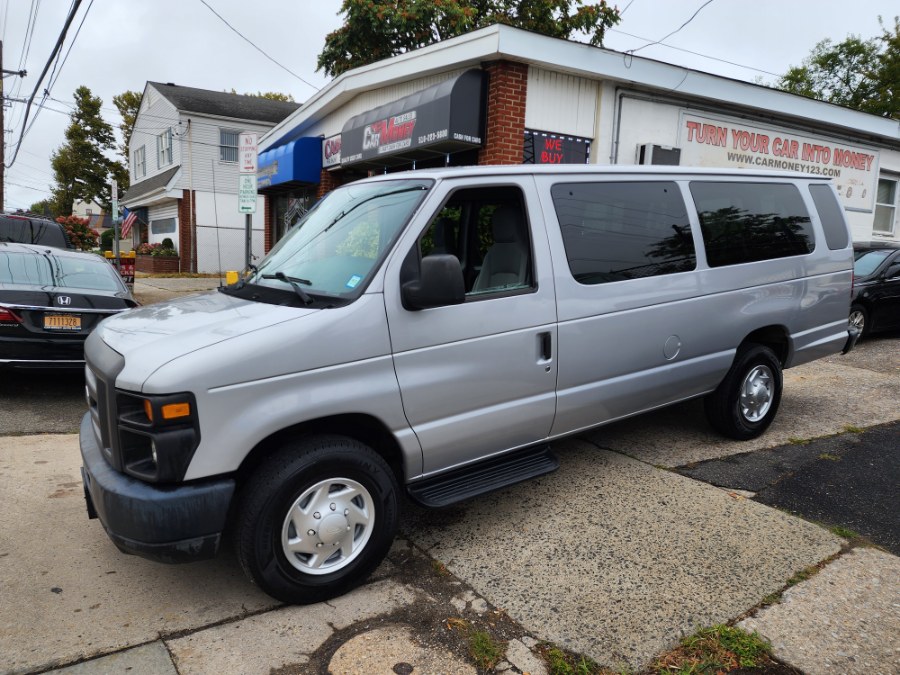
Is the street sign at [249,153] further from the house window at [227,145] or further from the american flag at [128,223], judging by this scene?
the american flag at [128,223]

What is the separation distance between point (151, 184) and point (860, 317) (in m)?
28.8

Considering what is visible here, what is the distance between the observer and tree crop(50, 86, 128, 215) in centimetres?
4225

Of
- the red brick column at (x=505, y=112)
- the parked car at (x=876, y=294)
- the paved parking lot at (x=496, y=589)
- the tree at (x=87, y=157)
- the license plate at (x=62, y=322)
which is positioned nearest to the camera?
the paved parking lot at (x=496, y=589)

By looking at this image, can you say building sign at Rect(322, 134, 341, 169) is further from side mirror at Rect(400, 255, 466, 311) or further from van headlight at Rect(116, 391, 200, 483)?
van headlight at Rect(116, 391, 200, 483)

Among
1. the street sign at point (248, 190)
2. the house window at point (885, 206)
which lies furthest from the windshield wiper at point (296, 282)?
the house window at point (885, 206)

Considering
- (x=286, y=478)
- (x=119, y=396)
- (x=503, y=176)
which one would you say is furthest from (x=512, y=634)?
(x=503, y=176)

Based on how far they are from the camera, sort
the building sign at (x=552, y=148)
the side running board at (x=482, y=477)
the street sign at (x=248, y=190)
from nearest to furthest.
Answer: the side running board at (x=482, y=477) < the street sign at (x=248, y=190) < the building sign at (x=552, y=148)

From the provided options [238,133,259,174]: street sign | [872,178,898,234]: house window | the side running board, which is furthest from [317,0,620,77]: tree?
the side running board

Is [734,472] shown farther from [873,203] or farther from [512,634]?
[873,203]

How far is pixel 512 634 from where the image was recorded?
282cm

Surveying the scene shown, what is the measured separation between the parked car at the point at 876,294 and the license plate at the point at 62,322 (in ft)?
33.1

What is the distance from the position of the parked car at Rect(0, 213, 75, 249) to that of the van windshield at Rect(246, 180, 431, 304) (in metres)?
8.42

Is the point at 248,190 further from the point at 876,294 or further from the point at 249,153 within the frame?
the point at 876,294

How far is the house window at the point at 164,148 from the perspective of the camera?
27.3 m
